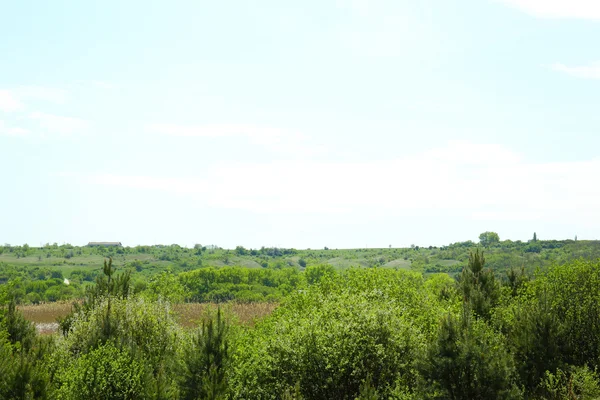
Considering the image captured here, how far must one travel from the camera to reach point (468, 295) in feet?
182

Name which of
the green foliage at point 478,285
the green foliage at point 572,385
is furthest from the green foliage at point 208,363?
the green foliage at point 478,285

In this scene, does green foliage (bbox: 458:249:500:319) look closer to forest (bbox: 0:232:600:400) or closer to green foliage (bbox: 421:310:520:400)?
forest (bbox: 0:232:600:400)

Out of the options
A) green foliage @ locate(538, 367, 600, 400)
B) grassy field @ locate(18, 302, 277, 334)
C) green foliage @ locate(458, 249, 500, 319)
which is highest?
green foliage @ locate(458, 249, 500, 319)

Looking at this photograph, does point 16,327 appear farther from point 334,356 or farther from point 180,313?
point 180,313

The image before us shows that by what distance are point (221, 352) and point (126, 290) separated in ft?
82.0

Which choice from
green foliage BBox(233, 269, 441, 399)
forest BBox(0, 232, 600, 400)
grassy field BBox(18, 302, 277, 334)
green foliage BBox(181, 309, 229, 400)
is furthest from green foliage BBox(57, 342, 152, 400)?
grassy field BBox(18, 302, 277, 334)

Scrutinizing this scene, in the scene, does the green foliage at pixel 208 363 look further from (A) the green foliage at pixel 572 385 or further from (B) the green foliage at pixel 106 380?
(A) the green foliage at pixel 572 385

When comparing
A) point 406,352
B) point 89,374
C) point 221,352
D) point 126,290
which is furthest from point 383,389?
point 126,290

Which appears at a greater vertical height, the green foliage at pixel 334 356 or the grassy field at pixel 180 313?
the green foliage at pixel 334 356

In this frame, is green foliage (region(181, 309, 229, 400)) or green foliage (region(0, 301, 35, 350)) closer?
green foliage (region(181, 309, 229, 400))

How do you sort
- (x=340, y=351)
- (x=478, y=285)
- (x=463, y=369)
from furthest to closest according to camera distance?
(x=478, y=285) → (x=340, y=351) → (x=463, y=369)

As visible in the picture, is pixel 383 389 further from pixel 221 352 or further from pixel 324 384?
pixel 221 352

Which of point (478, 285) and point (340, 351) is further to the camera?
point (478, 285)

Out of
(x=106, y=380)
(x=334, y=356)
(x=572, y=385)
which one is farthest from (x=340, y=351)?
(x=572, y=385)
